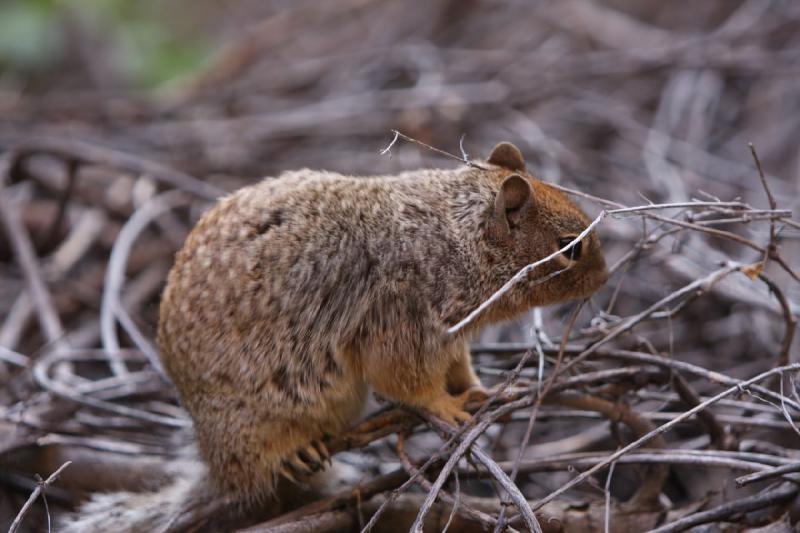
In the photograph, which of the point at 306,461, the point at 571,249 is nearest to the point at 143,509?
the point at 306,461

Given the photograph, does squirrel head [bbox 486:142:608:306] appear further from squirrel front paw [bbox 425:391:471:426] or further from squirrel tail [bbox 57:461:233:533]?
squirrel tail [bbox 57:461:233:533]

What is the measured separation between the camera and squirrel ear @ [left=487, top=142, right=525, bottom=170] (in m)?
2.94

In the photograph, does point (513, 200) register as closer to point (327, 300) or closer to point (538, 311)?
point (538, 311)

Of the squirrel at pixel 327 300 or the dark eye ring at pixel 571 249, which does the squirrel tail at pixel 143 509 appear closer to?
the squirrel at pixel 327 300

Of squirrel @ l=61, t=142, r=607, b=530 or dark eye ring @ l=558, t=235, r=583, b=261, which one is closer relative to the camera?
squirrel @ l=61, t=142, r=607, b=530

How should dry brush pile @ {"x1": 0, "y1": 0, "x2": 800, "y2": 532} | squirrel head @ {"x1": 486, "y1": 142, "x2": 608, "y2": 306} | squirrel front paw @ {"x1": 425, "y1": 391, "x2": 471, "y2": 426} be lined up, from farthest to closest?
squirrel head @ {"x1": 486, "y1": 142, "x2": 608, "y2": 306}, squirrel front paw @ {"x1": 425, "y1": 391, "x2": 471, "y2": 426}, dry brush pile @ {"x1": 0, "y1": 0, "x2": 800, "y2": 532}

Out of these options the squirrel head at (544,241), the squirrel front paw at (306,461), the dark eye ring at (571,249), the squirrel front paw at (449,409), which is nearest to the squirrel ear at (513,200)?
the squirrel head at (544,241)

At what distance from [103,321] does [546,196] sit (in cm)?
211

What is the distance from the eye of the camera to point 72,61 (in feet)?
28.7

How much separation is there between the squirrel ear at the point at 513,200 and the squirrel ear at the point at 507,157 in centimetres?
26

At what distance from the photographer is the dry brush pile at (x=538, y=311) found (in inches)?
99.6

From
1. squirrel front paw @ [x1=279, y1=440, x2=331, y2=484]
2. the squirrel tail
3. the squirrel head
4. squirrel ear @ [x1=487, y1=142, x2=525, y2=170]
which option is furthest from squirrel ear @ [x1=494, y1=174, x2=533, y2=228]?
the squirrel tail

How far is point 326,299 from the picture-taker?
2.64 metres

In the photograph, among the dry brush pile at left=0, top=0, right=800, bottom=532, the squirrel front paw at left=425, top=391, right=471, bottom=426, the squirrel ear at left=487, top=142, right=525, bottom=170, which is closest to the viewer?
the dry brush pile at left=0, top=0, right=800, bottom=532
